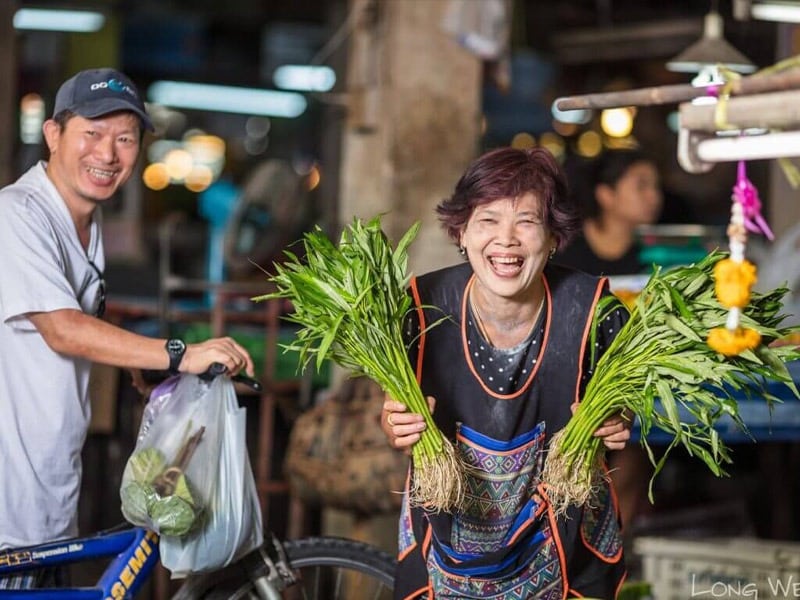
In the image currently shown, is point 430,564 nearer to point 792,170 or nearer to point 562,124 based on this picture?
point 792,170

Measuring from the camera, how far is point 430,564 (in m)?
3.09

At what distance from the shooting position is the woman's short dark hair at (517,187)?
2.98 metres

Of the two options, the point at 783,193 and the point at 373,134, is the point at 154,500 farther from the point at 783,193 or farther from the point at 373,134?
the point at 783,193

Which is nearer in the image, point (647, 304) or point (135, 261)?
point (647, 304)

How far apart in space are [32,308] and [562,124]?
32.6ft

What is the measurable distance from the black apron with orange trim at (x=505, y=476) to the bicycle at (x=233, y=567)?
552mm

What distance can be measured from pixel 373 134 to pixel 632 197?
129 centimetres

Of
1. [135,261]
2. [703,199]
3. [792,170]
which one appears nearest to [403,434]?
[792,170]

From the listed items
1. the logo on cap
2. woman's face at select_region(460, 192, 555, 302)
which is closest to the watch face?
the logo on cap

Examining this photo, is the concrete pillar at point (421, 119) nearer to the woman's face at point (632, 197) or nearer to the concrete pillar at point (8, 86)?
the woman's face at point (632, 197)

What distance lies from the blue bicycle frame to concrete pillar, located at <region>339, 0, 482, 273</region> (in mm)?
2516

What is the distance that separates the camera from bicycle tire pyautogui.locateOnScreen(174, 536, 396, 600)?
11.7 feet

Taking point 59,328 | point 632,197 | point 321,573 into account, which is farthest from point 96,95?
point 632,197

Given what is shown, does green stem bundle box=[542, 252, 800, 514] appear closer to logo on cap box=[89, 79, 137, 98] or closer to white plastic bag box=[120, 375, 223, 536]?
white plastic bag box=[120, 375, 223, 536]
